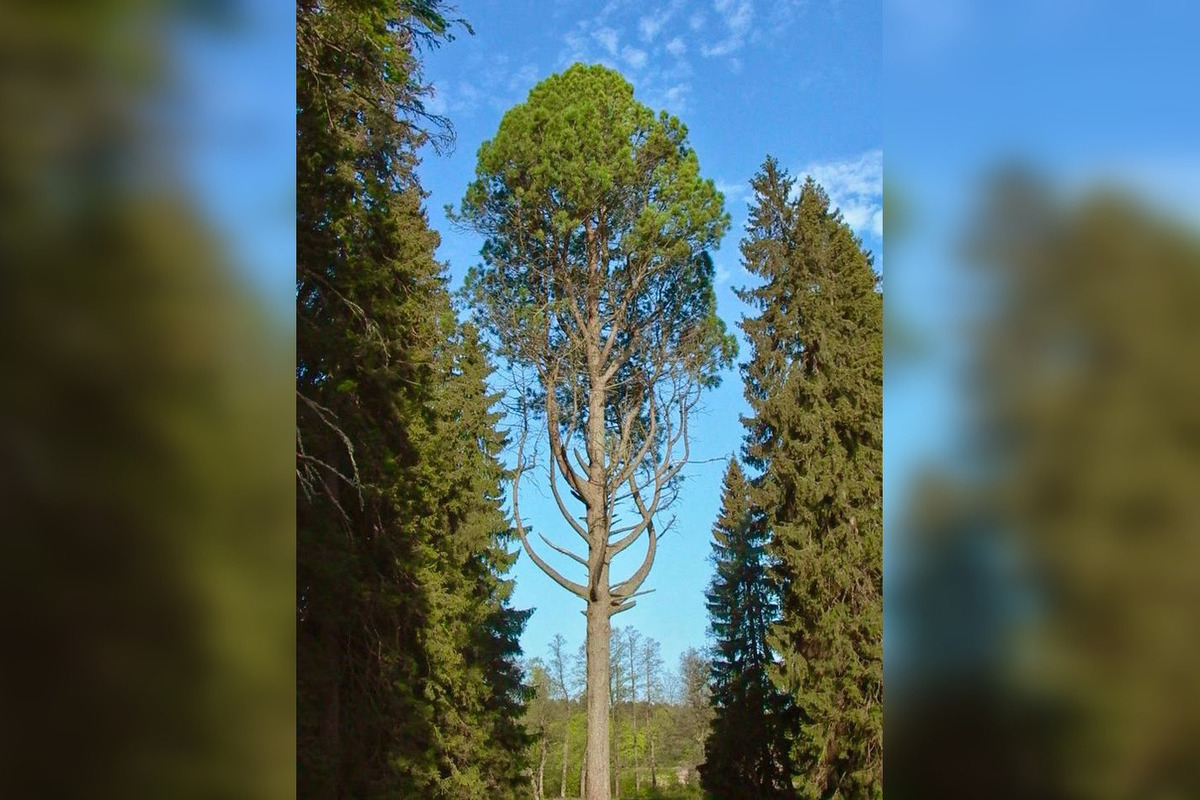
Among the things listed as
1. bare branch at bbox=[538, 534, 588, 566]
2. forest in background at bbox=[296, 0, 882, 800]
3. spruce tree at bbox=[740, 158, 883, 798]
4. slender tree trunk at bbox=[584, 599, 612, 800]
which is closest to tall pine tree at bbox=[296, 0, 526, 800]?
forest in background at bbox=[296, 0, 882, 800]

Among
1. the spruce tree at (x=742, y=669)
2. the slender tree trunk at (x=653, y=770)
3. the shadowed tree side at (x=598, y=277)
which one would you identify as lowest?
the slender tree trunk at (x=653, y=770)

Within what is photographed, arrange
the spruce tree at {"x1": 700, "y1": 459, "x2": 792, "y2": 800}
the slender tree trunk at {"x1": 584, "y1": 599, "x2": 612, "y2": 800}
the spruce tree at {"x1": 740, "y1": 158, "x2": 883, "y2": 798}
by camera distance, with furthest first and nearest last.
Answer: the spruce tree at {"x1": 700, "y1": 459, "x2": 792, "y2": 800} → the spruce tree at {"x1": 740, "y1": 158, "x2": 883, "y2": 798} → the slender tree trunk at {"x1": 584, "y1": 599, "x2": 612, "y2": 800}

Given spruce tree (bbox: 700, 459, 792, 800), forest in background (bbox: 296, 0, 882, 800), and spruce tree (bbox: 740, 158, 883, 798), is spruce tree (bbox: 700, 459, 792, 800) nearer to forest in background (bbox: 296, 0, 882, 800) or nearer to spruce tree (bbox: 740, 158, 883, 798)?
forest in background (bbox: 296, 0, 882, 800)

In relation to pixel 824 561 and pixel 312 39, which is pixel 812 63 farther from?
pixel 312 39

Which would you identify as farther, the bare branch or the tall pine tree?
the bare branch

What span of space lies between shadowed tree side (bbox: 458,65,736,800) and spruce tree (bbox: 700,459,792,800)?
334 centimetres

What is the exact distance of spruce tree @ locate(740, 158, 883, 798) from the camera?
44.7 feet

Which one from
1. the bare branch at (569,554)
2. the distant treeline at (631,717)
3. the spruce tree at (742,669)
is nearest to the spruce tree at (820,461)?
the spruce tree at (742,669)

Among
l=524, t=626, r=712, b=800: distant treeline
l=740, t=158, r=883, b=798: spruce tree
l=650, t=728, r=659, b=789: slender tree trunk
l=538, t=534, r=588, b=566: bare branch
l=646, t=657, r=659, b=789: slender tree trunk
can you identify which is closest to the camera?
l=538, t=534, r=588, b=566: bare branch

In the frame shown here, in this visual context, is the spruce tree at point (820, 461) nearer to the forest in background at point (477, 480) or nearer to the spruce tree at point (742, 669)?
the forest in background at point (477, 480)

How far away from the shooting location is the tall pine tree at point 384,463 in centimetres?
684

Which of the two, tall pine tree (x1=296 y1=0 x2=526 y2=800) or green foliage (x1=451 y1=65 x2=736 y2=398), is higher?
green foliage (x1=451 y1=65 x2=736 y2=398)

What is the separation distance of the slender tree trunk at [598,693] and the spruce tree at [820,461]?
10.3ft
